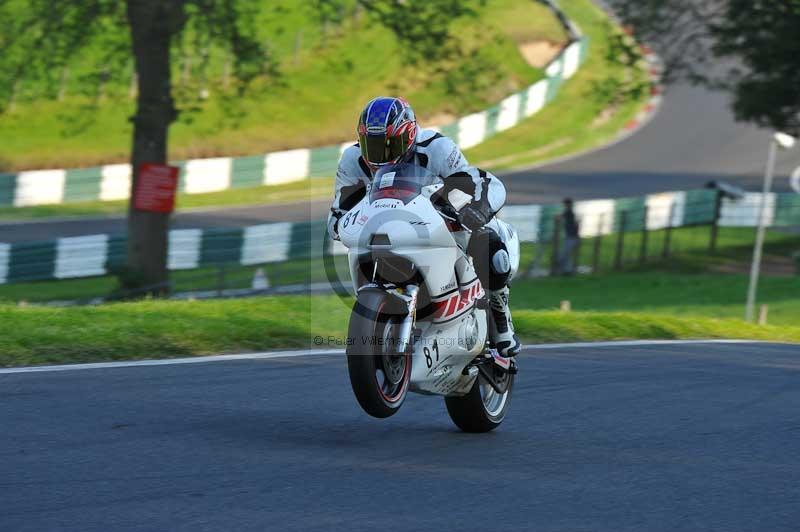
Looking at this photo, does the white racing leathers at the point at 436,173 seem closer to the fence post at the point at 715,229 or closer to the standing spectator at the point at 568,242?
the standing spectator at the point at 568,242

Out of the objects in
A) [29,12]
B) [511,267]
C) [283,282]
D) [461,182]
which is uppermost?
[29,12]

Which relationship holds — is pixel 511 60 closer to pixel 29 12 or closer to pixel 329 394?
pixel 29 12

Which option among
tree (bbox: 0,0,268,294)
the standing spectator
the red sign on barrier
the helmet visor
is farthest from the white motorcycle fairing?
the standing spectator

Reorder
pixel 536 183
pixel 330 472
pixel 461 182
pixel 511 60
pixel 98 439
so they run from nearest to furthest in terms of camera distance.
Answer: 1. pixel 330 472
2. pixel 98 439
3. pixel 461 182
4. pixel 536 183
5. pixel 511 60

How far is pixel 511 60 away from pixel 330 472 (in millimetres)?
43959

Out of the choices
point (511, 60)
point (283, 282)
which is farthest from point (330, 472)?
point (511, 60)

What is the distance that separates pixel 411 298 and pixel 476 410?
3.29ft

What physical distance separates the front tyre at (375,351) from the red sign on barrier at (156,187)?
12.4 m

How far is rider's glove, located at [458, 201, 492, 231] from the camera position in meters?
6.39

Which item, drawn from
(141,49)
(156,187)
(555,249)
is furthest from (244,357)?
(555,249)

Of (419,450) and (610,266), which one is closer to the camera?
(419,450)

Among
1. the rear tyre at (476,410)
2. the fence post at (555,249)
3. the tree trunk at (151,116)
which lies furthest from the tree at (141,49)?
the rear tyre at (476,410)

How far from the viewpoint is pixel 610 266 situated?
91.3ft

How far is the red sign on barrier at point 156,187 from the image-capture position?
18.0 metres
